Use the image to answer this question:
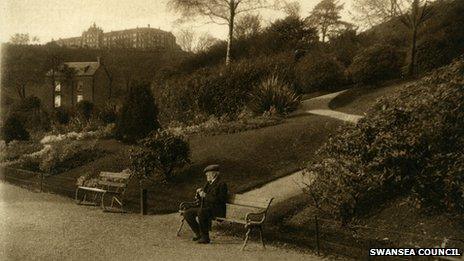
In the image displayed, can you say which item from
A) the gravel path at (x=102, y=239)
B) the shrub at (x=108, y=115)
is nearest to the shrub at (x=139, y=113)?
the gravel path at (x=102, y=239)

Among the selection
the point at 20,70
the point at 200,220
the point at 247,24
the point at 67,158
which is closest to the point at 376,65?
the point at 67,158

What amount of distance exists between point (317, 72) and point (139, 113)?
31.7 feet

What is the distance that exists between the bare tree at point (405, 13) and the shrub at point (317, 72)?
11.7ft

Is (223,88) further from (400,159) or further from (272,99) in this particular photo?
(400,159)

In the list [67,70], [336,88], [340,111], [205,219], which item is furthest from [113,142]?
[67,70]

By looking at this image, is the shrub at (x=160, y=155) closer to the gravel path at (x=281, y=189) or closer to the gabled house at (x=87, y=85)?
the gravel path at (x=281, y=189)

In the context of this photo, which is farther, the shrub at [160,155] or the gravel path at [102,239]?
the shrub at [160,155]

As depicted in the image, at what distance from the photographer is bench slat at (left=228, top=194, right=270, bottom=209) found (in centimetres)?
877

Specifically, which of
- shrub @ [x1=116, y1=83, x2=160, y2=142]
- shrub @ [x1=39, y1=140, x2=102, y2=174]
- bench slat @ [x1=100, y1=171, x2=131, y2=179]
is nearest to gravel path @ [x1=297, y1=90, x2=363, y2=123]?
shrub @ [x1=116, y1=83, x2=160, y2=142]

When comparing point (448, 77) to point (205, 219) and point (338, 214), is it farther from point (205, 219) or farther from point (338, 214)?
point (205, 219)

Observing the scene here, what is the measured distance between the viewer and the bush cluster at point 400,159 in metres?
8.34

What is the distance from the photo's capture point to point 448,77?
10.6 meters

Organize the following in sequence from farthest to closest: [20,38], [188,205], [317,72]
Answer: [20,38] → [317,72] → [188,205]

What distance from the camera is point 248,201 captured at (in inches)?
353
